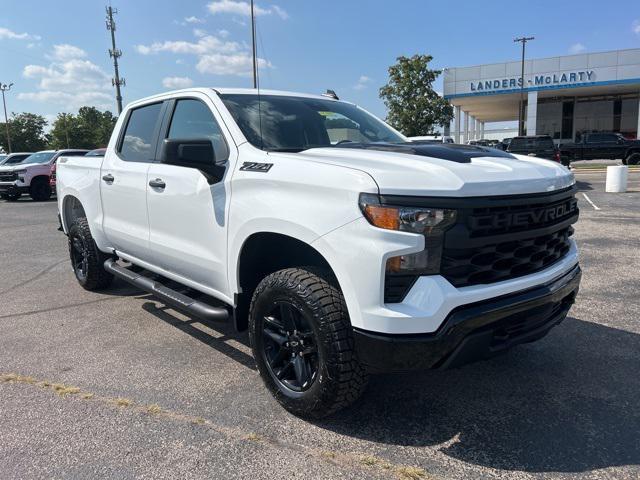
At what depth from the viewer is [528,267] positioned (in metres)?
2.88

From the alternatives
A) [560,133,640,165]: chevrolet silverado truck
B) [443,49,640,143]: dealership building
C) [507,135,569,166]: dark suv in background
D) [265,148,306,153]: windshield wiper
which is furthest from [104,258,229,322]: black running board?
[443,49,640,143]: dealership building

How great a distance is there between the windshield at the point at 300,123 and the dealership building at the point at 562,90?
36842 mm

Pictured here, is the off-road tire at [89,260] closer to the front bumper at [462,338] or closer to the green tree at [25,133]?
the front bumper at [462,338]

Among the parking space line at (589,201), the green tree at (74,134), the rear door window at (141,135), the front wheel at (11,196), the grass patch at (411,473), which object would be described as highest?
the green tree at (74,134)

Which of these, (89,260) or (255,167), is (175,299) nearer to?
(255,167)

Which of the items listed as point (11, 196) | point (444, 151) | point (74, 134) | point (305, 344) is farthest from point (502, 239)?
point (74, 134)

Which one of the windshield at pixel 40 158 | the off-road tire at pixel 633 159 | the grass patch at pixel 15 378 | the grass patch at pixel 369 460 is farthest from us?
the off-road tire at pixel 633 159

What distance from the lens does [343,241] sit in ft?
8.39

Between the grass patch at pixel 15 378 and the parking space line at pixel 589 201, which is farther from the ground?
the parking space line at pixel 589 201

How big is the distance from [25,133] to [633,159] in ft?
278

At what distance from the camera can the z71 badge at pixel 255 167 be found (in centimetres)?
302

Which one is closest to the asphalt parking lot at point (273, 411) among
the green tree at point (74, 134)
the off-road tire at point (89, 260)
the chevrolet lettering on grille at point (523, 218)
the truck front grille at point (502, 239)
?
the off-road tire at point (89, 260)

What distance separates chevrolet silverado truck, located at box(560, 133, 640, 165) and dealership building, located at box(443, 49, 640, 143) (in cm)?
906

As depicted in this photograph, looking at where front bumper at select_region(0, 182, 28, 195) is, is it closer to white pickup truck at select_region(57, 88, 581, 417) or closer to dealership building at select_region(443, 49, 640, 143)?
white pickup truck at select_region(57, 88, 581, 417)
